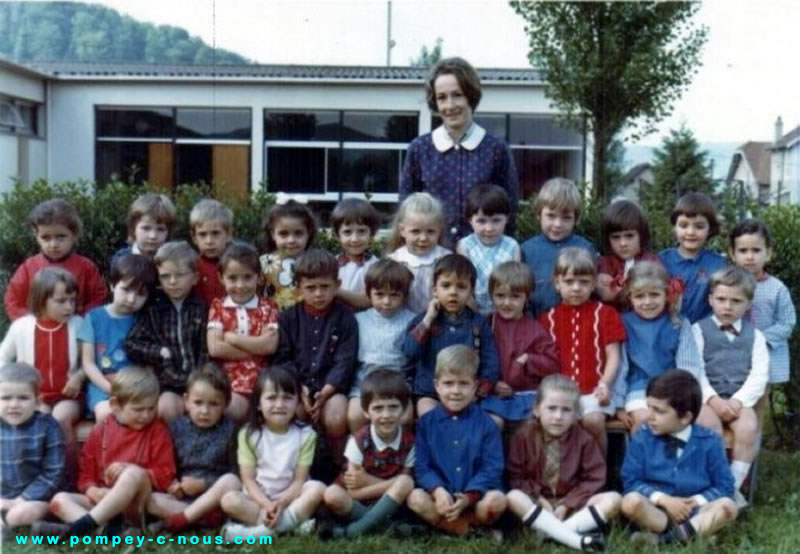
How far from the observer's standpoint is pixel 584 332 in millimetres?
5016

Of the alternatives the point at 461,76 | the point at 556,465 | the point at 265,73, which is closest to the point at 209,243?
the point at 461,76

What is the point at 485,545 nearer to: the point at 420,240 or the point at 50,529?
the point at 420,240

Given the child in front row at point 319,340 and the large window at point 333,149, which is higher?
the large window at point 333,149

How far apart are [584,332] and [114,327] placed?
235cm

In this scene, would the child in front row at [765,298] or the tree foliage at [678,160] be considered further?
the tree foliage at [678,160]

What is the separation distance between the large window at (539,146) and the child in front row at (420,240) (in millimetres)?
19237

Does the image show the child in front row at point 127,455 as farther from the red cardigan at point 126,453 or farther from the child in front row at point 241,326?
the child in front row at point 241,326

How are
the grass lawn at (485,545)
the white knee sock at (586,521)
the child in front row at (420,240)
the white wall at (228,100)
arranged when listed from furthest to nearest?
the white wall at (228,100)
the child in front row at (420,240)
the white knee sock at (586,521)
the grass lawn at (485,545)

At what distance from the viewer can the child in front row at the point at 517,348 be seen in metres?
4.88

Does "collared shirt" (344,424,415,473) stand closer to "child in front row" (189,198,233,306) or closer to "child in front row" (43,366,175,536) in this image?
"child in front row" (43,366,175,536)

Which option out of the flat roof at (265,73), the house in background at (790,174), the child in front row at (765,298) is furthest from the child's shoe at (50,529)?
the flat roof at (265,73)

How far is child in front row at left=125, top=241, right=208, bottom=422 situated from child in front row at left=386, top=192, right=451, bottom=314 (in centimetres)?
105

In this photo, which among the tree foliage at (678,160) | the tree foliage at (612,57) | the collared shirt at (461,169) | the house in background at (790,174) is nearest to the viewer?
the collared shirt at (461,169)

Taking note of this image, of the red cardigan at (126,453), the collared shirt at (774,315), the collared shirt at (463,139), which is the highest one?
the collared shirt at (463,139)
